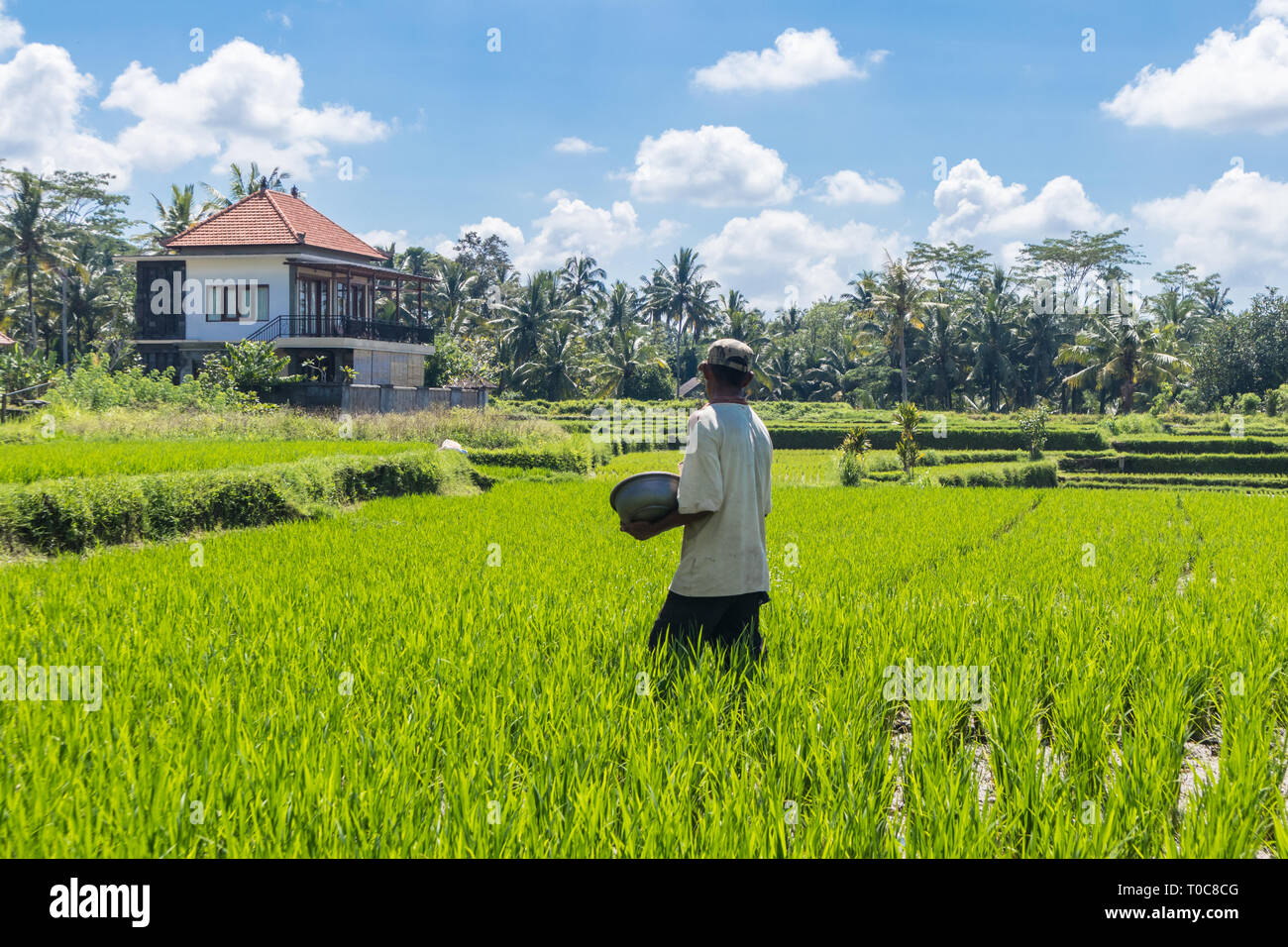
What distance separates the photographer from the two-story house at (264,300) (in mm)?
27547

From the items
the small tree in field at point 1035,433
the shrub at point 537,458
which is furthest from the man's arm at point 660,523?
the small tree in field at point 1035,433

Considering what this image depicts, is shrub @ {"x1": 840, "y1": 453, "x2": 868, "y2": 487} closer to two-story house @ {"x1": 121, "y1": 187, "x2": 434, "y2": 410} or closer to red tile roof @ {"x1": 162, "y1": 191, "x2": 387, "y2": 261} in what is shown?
two-story house @ {"x1": 121, "y1": 187, "x2": 434, "y2": 410}

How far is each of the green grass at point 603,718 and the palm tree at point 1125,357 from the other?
3474 centimetres

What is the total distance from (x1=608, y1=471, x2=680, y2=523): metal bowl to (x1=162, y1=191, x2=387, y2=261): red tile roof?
26.4 metres

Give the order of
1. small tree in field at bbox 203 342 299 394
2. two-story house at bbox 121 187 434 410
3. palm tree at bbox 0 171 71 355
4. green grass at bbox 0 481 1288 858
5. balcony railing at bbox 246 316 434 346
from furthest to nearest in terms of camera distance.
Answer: palm tree at bbox 0 171 71 355 → two-story house at bbox 121 187 434 410 → balcony railing at bbox 246 316 434 346 → small tree in field at bbox 203 342 299 394 → green grass at bbox 0 481 1288 858

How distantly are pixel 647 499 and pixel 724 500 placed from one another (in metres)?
0.32

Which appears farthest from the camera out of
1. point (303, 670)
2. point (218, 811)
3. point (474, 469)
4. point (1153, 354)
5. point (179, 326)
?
point (1153, 354)

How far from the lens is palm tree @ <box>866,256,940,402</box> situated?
44.2 meters

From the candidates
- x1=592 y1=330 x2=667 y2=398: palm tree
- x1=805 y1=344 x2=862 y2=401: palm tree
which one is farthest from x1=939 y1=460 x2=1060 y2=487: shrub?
x1=805 y1=344 x2=862 y2=401: palm tree

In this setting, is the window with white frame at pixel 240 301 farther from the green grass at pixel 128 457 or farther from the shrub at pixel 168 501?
the shrub at pixel 168 501
